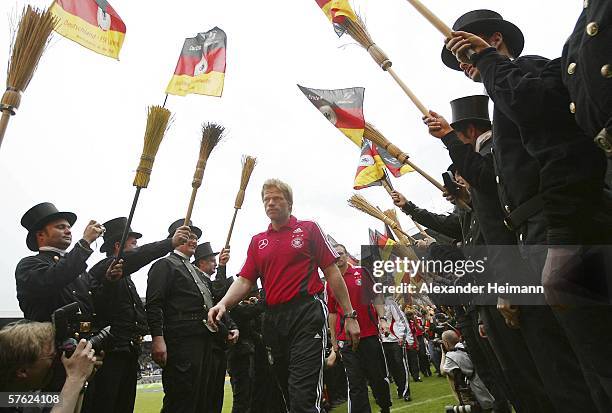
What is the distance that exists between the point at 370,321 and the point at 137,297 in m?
3.12

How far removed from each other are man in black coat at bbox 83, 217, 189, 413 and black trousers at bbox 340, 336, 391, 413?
2.57m

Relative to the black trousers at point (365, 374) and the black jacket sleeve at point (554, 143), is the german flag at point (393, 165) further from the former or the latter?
the black jacket sleeve at point (554, 143)

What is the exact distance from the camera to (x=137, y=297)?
17.9 ft

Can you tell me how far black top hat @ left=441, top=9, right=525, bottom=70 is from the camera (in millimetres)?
3102

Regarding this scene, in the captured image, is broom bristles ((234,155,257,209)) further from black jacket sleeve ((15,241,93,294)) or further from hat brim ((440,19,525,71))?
hat brim ((440,19,525,71))

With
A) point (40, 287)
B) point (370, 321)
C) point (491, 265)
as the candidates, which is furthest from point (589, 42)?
point (370, 321)

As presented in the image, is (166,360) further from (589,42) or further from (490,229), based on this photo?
(589,42)

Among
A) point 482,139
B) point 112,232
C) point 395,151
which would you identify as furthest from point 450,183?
point 112,232

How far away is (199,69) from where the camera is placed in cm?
646

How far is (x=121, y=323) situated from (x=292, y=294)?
1958mm

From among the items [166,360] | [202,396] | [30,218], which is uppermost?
[30,218]

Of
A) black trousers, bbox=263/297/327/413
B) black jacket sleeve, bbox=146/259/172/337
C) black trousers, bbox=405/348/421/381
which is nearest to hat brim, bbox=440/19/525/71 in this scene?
black trousers, bbox=263/297/327/413

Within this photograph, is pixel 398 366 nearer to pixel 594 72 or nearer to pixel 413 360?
pixel 413 360

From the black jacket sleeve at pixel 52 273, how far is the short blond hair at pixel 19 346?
148cm
